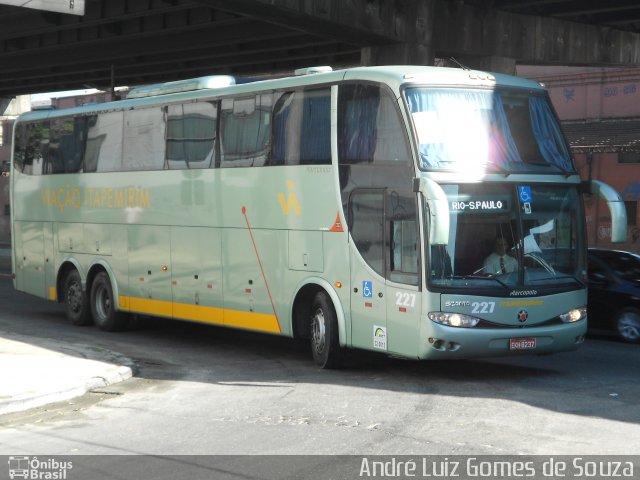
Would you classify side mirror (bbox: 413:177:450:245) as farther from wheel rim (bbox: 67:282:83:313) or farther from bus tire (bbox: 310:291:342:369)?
wheel rim (bbox: 67:282:83:313)

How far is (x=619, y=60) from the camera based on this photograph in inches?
1334

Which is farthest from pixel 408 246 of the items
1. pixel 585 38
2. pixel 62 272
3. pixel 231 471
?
pixel 585 38

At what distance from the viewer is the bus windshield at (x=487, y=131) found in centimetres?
1309

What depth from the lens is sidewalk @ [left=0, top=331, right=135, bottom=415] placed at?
39.3 feet

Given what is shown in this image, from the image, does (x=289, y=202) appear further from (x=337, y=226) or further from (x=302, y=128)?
(x=337, y=226)

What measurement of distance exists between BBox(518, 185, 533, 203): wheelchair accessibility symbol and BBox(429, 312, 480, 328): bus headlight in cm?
163

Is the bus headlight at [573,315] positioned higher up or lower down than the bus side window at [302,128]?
lower down

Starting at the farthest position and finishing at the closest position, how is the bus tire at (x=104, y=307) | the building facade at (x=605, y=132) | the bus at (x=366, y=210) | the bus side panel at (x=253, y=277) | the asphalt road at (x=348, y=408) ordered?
the building facade at (x=605, y=132), the bus tire at (x=104, y=307), the bus side panel at (x=253, y=277), the bus at (x=366, y=210), the asphalt road at (x=348, y=408)

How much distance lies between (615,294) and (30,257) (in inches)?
460

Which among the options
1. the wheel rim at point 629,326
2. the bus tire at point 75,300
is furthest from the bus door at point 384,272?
the bus tire at point 75,300

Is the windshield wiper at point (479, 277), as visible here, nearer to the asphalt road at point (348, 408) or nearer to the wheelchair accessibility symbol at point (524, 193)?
the wheelchair accessibility symbol at point (524, 193)

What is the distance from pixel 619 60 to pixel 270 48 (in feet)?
35.9

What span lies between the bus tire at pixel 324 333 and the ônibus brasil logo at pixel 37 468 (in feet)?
18.7

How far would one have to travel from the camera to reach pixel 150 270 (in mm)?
18625
